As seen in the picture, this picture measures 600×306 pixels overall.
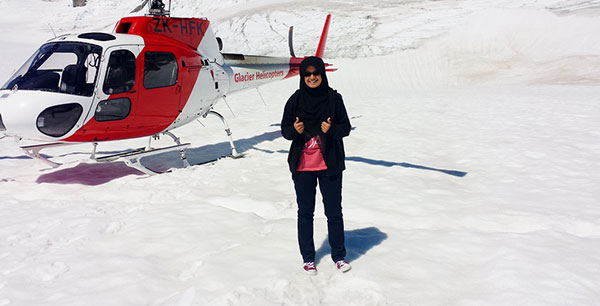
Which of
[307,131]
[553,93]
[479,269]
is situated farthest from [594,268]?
[553,93]

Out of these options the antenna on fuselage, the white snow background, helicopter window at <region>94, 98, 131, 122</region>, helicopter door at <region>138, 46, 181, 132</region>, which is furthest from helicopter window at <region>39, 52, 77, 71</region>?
the white snow background

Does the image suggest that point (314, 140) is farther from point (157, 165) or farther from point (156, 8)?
point (157, 165)

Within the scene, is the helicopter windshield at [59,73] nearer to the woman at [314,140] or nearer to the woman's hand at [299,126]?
the woman at [314,140]

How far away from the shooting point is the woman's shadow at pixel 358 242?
3954mm

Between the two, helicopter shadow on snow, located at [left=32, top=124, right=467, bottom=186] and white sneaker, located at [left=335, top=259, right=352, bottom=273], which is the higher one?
helicopter shadow on snow, located at [left=32, top=124, right=467, bottom=186]

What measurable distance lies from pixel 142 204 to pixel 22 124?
189 cm

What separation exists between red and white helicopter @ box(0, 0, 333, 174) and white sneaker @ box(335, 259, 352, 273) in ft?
13.8

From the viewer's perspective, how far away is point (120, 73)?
5.96m

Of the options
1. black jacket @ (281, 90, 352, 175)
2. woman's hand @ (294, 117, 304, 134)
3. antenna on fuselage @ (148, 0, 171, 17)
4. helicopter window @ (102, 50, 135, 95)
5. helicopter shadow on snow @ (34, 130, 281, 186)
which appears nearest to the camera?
woman's hand @ (294, 117, 304, 134)

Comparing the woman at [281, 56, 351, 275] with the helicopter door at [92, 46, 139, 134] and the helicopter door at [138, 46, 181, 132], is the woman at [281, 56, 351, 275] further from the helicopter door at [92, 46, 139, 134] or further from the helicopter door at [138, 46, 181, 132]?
the helicopter door at [138, 46, 181, 132]

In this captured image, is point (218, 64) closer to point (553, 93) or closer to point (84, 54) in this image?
point (84, 54)

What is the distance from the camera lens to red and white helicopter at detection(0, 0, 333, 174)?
548cm

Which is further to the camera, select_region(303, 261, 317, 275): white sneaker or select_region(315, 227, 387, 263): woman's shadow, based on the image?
select_region(315, 227, 387, 263): woman's shadow

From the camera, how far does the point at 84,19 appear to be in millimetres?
43500
